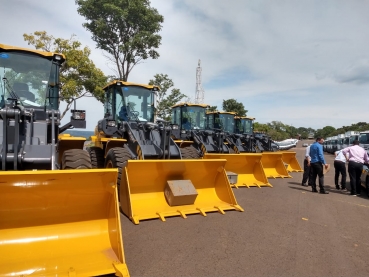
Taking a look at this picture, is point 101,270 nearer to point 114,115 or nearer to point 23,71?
point 23,71

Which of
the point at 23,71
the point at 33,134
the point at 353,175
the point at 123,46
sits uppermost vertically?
the point at 123,46

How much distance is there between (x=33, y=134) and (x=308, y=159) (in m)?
7.91

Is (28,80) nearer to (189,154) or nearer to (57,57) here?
(57,57)

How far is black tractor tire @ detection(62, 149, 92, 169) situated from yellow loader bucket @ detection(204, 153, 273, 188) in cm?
435

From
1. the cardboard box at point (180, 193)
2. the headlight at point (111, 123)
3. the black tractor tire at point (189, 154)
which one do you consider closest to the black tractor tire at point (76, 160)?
the cardboard box at point (180, 193)

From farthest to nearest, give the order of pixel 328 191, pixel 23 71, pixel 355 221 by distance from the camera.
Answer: pixel 328 191, pixel 355 221, pixel 23 71

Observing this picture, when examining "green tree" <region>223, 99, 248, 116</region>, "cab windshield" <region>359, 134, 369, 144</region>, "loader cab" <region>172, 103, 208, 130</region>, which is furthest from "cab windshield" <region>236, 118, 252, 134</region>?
"green tree" <region>223, 99, 248, 116</region>

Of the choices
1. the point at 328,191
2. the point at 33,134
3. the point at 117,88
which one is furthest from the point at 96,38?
the point at 328,191

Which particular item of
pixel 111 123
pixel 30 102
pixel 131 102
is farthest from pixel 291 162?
pixel 30 102

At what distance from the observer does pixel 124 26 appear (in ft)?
51.3

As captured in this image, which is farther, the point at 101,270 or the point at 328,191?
the point at 328,191

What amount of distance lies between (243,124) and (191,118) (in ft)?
20.4

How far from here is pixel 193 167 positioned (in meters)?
5.56

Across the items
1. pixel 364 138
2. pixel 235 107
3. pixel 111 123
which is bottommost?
pixel 364 138
